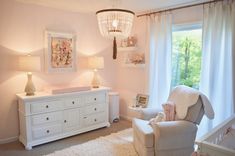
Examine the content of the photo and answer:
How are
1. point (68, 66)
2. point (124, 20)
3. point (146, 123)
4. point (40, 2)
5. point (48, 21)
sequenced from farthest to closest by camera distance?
point (68, 66) → point (48, 21) → point (40, 2) → point (146, 123) → point (124, 20)

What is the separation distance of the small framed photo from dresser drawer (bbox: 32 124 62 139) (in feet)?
5.35

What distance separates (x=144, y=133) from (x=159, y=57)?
1.74m

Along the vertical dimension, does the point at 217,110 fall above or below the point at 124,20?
below

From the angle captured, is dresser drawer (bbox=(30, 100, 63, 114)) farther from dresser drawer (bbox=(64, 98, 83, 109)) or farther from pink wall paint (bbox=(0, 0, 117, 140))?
pink wall paint (bbox=(0, 0, 117, 140))

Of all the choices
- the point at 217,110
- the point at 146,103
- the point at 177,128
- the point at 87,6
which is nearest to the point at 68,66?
the point at 87,6

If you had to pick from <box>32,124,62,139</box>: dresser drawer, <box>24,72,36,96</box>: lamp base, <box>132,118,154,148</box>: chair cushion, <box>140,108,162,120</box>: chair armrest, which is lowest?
<box>32,124,62,139</box>: dresser drawer

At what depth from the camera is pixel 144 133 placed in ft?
8.39

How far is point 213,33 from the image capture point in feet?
10.0

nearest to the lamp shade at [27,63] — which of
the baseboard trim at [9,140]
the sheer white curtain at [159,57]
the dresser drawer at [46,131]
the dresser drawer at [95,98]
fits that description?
the dresser drawer at [46,131]

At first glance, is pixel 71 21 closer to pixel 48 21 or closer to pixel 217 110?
pixel 48 21

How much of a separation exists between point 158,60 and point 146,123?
1.40 meters

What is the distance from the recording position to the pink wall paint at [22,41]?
3.23m

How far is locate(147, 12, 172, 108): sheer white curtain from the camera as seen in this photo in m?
3.70

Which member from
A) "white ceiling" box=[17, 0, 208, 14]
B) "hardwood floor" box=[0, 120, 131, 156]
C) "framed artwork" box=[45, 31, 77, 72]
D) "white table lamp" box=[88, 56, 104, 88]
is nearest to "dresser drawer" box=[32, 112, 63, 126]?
"hardwood floor" box=[0, 120, 131, 156]
